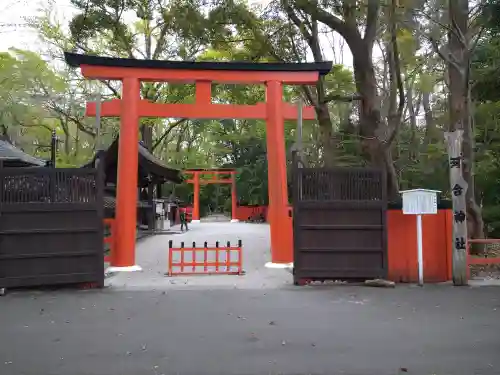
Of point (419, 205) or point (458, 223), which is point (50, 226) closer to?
point (419, 205)

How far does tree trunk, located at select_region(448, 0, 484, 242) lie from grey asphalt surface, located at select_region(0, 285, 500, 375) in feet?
13.6

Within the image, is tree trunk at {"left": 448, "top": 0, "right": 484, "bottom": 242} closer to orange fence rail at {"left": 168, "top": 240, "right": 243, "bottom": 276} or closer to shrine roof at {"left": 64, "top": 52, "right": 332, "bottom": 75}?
shrine roof at {"left": 64, "top": 52, "right": 332, "bottom": 75}

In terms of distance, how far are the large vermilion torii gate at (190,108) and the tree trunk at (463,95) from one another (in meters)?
3.14

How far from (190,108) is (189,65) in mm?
1035

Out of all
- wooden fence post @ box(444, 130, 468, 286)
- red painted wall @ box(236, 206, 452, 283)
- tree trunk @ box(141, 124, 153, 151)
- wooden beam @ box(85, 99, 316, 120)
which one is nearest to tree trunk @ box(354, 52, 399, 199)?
red painted wall @ box(236, 206, 452, 283)

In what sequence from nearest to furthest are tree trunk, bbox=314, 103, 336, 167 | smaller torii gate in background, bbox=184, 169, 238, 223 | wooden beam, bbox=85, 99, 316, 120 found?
wooden beam, bbox=85, 99, 316, 120 < tree trunk, bbox=314, 103, 336, 167 < smaller torii gate in background, bbox=184, 169, 238, 223

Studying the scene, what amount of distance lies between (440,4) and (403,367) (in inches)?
355

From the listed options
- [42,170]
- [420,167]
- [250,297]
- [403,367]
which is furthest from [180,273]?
[420,167]

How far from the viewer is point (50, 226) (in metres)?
8.61

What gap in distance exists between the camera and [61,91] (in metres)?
25.3

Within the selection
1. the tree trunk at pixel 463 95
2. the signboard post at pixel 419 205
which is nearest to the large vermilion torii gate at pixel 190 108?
the tree trunk at pixel 463 95

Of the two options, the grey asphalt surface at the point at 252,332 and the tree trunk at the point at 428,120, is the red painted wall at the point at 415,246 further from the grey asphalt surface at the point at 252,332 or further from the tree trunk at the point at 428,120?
the tree trunk at the point at 428,120

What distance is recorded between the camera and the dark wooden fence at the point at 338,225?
8.97 meters

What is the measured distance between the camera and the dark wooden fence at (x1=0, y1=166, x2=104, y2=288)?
8.41m
